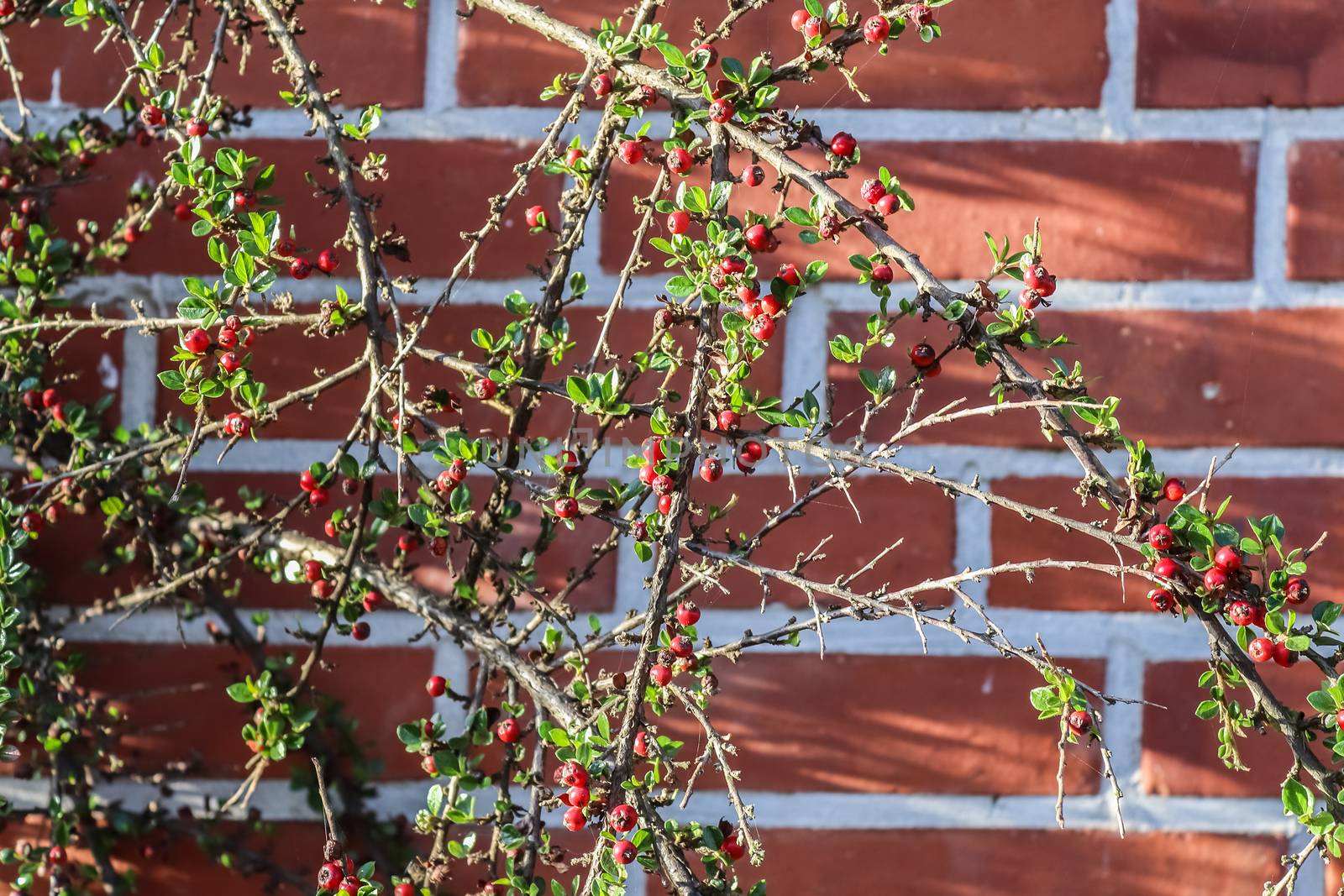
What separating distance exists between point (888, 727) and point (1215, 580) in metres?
0.35

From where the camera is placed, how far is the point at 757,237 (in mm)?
439

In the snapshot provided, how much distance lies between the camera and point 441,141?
70 centimetres

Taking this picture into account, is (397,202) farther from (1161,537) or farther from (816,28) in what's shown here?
(1161,537)

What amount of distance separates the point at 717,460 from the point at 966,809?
0.39 m

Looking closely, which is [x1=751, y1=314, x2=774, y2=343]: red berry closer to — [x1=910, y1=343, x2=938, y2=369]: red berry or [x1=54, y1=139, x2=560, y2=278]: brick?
[x1=910, y1=343, x2=938, y2=369]: red berry

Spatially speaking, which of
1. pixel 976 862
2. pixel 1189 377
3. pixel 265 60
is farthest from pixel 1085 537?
pixel 265 60

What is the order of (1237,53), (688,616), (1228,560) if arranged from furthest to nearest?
(1237,53)
(688,616)
(1228,560)

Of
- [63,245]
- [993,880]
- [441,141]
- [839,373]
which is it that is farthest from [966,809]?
[63,245]

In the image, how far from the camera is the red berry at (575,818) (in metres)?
0.43

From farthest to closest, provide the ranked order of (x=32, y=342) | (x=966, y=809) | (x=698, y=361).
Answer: (x=966, y=809) → (x=32, y=342) → (x=698, y=361)

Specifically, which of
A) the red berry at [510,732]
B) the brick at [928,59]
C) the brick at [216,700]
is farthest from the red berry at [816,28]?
the brick at [216,700]

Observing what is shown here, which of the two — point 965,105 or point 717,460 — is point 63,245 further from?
point 965,105

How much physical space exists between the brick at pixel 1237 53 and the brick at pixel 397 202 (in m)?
0.39

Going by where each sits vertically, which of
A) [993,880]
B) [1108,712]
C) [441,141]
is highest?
[441,141]
